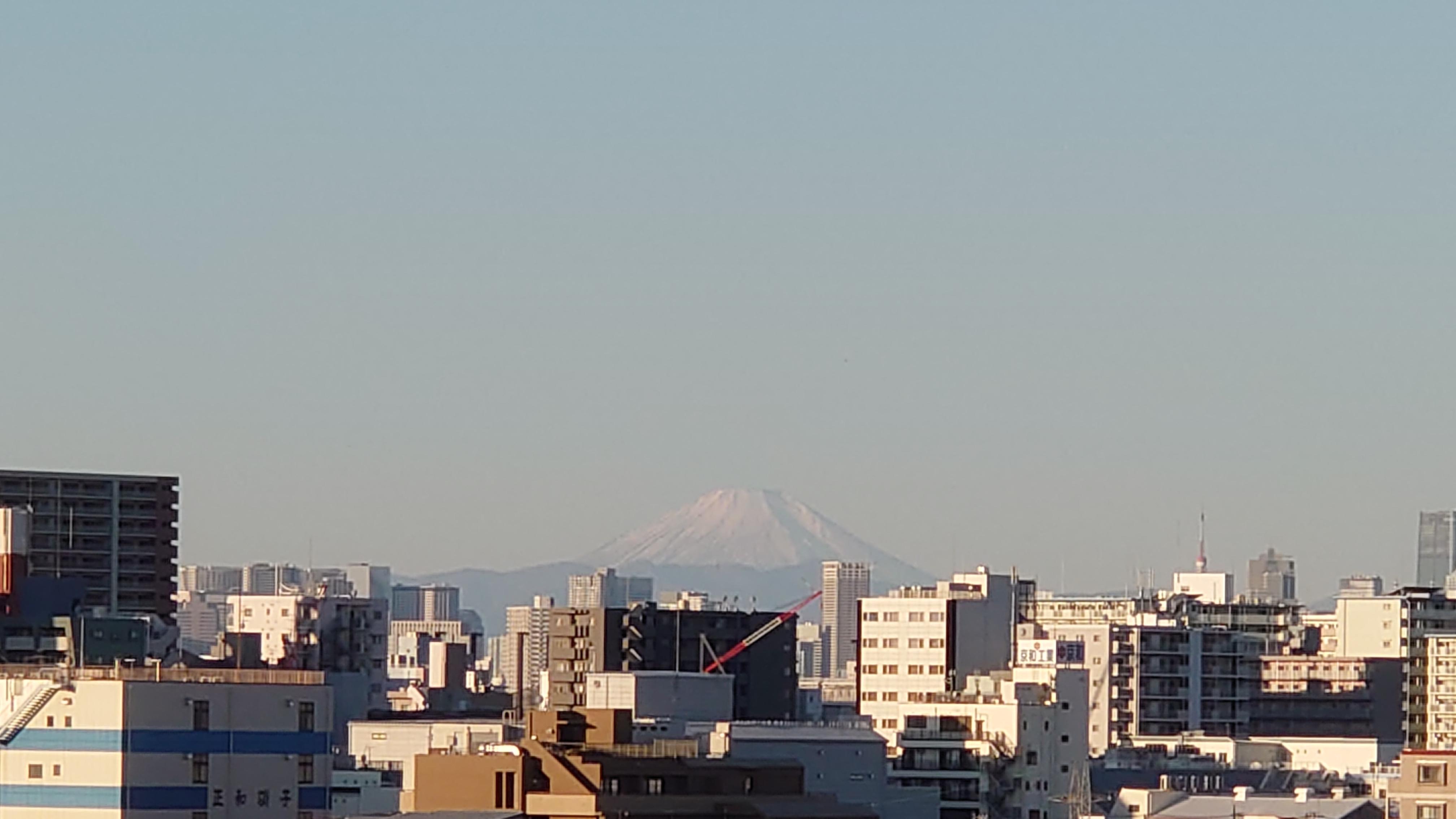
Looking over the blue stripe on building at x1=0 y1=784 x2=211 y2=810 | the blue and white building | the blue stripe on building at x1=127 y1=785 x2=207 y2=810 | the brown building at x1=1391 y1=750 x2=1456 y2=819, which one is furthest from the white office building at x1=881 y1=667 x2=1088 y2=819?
the blue stripe on building at x1=0 y1=784 x2=211 y2=810

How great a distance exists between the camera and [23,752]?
133 meters

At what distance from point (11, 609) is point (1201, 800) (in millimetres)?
58753

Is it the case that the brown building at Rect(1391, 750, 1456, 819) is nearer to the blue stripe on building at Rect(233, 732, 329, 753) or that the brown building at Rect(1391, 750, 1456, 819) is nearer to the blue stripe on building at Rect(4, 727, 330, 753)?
the blue stripe on building at Rect(233, 732, 329, 753)

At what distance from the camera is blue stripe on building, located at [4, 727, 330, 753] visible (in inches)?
5197

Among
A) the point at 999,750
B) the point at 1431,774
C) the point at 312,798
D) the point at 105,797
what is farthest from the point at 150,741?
Result: the point at 999,750

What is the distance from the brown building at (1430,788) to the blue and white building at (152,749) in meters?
40.1

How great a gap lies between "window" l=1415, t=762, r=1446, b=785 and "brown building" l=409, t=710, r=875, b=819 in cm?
3065

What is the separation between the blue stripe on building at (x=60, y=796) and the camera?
131 meters

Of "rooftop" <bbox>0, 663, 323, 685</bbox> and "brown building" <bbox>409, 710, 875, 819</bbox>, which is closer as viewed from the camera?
"brown building" <bbox>409, 710, 875, 819</bbox>

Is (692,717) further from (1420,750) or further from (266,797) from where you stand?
(266,797)

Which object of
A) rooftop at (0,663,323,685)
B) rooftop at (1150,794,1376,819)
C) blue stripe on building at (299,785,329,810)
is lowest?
rooftop at (1150,794,1376,819)

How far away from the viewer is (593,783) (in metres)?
121

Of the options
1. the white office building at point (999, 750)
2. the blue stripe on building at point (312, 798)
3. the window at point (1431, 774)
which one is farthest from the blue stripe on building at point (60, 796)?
the white office building at point (999, 750)


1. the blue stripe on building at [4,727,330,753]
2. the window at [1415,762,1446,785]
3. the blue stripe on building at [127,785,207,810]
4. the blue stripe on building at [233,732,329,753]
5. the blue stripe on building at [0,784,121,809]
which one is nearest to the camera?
the blue stripe on building at [0,784,121,809]
